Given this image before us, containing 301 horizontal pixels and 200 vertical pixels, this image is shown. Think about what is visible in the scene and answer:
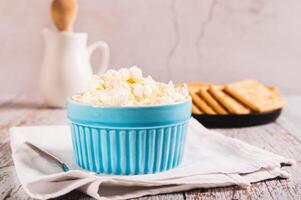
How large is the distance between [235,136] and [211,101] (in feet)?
0.53

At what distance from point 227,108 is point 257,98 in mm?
129

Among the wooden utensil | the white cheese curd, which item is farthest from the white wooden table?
the wooden utensil

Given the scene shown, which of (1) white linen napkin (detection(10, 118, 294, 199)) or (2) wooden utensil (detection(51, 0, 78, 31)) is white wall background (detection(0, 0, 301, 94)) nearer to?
(2) wooden utensil (detection(51, 0, 78, 31))

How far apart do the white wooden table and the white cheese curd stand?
163 millimetres

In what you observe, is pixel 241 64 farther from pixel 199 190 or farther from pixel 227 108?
pixel 199 190

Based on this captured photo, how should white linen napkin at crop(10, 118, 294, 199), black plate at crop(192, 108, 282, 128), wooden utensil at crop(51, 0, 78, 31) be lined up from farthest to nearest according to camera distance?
wooden utensil at crop(51, 0, 78, 31) < black plate at crop(192, 108, 282, 128) < white linen napkin at crop(10, 118, 294, 199)

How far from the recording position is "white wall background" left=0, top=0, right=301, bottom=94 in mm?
1967

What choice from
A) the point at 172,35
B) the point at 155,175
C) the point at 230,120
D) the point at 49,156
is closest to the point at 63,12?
the point at 172,35

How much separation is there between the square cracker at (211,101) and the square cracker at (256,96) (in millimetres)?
64

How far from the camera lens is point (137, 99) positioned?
2.97ft

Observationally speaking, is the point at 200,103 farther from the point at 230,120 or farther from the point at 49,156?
the point at 49,156

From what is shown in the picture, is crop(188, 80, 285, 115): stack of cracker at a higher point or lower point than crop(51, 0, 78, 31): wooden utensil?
lower

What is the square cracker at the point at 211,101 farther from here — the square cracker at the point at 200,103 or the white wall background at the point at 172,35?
the white wall background at the point at 172,35

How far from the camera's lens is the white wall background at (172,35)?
6.45 ft
